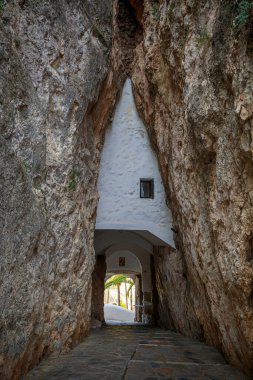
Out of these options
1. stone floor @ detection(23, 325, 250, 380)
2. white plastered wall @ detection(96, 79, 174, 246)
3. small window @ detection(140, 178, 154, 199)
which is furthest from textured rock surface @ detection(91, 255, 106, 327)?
stone floor @ detection(23, 325, 250, 380)

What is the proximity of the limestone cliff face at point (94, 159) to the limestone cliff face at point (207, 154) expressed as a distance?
3cm

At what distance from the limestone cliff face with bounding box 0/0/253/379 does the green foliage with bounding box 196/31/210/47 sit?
5cm

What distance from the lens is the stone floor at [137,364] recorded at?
171 inches

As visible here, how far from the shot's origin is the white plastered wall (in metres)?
9.27

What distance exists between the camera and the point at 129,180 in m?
9.72

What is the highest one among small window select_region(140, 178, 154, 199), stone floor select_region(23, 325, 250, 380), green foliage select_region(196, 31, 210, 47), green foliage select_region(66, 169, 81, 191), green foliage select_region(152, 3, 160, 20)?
green foliage select_region(152, 3, 160, 20)

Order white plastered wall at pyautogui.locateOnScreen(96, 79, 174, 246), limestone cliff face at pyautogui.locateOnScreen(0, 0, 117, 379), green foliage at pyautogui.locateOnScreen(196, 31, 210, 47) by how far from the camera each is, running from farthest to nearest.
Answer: white plastered wall at pyautogui.locateOnScreen(96, 79, 174, 246), green foliage at pyautogui.locateOnScreen(196, 31, 210, 47), limestone cliff face at pyautogui.locateOnScreen(0, 0, 117, 379)

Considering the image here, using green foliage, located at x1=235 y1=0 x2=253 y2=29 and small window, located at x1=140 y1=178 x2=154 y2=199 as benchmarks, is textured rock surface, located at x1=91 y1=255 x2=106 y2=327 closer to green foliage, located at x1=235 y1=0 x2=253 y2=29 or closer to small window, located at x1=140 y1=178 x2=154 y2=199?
small window, located at x1=140 y1=178 x2=154 y2=199

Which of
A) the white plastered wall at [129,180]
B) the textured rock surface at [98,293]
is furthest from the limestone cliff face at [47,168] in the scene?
the textured rock surface at [98,293]

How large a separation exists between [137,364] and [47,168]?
355 cm

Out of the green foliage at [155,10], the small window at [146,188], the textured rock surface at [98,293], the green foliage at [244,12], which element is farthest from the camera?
the textured rock surface at [98,293]

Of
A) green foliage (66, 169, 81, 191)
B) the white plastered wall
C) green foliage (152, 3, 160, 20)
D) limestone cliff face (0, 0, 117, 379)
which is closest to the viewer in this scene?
limestone cliff face (0, 0, 117, 379)

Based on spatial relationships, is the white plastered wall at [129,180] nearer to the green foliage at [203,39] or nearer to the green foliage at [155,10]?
the green foliage at [155,10]

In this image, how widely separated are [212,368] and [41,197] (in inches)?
148
